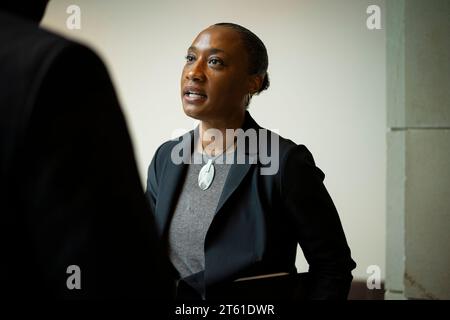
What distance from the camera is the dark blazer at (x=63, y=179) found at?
41 centimetres

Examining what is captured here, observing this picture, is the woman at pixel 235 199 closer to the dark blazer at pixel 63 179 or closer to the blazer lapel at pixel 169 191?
the blazer lapel at pixel 169 191

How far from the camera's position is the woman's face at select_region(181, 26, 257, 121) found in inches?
60.9

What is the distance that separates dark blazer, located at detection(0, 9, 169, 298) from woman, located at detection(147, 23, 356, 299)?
919 millimetres

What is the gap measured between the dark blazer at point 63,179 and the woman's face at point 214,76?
3.60 ft

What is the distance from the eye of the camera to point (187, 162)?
1.61 m

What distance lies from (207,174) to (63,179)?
1.14 metres

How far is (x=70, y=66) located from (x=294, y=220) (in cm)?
107

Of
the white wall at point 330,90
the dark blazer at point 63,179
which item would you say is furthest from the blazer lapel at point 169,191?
the white wall at point 330,90

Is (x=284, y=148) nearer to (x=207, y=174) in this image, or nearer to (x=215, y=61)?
(x=207, y=174)

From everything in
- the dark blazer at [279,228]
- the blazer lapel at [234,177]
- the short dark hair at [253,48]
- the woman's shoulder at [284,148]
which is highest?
the short dark hair at [253,48]

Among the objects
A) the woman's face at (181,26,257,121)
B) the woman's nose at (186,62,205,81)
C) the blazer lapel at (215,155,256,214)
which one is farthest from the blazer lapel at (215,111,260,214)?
the woman's nose at (186,62,205,81)

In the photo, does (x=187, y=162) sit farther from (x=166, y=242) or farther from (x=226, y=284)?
(x=226, y=284)

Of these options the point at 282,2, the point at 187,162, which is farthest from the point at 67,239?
the point at 282,2
